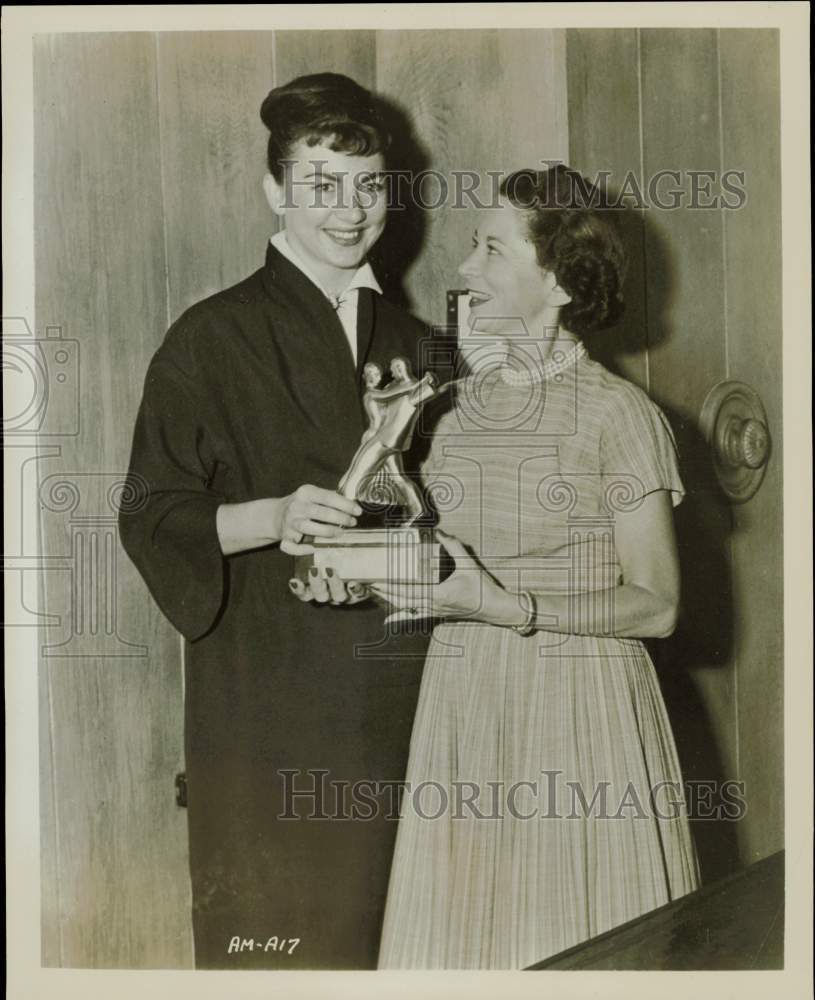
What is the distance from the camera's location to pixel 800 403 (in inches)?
49.5

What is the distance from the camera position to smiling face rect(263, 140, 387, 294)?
3.84ft

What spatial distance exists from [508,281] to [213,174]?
32 cm

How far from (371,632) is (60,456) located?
37 cm

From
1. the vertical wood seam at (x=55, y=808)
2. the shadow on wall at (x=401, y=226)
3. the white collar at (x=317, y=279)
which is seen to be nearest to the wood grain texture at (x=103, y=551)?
the vertical wood seam at (x=55, y=808)

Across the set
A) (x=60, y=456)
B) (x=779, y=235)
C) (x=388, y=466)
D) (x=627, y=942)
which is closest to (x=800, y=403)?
(x=779, y=235)

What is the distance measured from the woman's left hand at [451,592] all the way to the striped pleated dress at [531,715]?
0.07 feet

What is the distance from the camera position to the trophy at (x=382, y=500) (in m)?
1.14

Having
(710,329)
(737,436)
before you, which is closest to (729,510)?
(737,436)

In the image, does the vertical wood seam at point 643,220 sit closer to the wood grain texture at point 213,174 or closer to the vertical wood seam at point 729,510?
the vertical wood seam at point 729,510

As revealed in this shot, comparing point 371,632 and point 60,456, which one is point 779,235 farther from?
point 60,456

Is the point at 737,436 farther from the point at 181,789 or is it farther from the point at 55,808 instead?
the point at 55,808

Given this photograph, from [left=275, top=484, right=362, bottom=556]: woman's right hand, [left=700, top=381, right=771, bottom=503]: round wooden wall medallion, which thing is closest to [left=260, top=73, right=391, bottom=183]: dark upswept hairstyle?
[left=275, top=484, right=362, bottom=556]: woman's right hand

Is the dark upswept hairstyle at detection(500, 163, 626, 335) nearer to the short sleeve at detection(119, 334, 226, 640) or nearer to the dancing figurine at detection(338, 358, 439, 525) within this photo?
the dancing figurine at detection(338, 358, 439, 525)

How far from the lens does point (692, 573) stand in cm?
125
